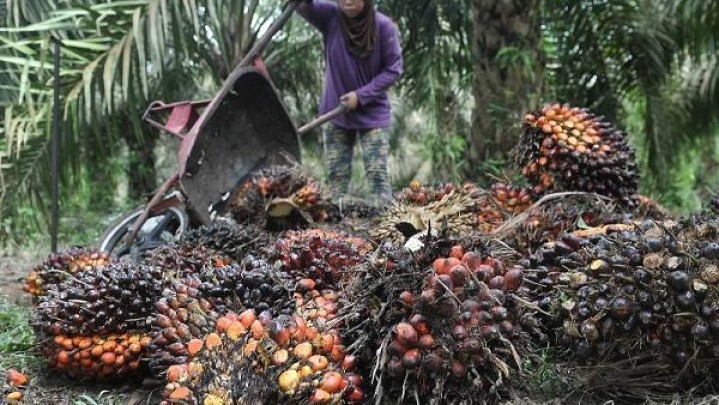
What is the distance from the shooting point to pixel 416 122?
10.2 metres

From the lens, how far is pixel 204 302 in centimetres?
183

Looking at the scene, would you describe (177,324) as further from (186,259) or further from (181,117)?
(181,117)

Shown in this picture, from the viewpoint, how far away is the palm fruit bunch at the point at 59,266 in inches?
114

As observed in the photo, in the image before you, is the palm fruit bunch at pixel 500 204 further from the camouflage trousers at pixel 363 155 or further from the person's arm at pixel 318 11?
the person's arm at pixel 318 11

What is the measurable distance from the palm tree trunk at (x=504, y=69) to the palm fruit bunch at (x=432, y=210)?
182 centimetres

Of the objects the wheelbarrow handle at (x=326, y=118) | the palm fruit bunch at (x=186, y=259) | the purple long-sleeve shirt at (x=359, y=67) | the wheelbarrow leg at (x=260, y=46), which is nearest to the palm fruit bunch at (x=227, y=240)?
the palm fruit bunch at (x=186, y=259)

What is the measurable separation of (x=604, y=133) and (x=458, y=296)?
4.91 feet

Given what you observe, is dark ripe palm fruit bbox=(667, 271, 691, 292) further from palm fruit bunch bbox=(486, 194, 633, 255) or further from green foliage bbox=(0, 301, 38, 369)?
green foliage bbox=(0, 301, 38, 369)

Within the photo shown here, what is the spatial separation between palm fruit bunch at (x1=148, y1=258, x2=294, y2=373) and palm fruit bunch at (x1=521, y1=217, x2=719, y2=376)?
0.71 meters

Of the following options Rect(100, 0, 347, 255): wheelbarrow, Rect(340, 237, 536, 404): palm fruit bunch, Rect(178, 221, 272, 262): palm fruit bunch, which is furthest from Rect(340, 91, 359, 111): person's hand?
Rect(340, 237, 536, 404): palm fruit bunch

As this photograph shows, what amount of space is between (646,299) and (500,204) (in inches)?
49.3

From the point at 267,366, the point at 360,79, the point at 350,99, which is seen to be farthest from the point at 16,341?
the point at 360,79

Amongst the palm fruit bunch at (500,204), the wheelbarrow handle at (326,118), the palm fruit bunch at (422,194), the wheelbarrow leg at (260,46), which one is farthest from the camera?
the wheelbarrow handle at (326,118)

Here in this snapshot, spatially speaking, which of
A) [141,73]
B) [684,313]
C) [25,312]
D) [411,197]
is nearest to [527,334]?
[684,313]
